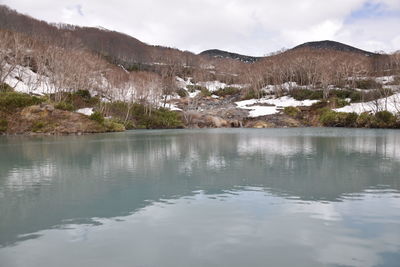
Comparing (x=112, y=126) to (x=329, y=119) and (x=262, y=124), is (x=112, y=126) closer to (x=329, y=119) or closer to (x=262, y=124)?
(x=262, y=124)

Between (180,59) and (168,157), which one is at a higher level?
(180,59)

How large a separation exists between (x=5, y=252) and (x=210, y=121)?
208 feet

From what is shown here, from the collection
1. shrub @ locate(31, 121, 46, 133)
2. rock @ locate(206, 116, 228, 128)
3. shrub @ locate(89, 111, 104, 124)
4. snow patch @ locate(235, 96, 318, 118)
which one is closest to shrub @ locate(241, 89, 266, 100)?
snow patch @ locate(235, 96, 318, 118)

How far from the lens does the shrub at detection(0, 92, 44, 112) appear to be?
165 feet

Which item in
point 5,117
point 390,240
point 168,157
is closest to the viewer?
point 390,240

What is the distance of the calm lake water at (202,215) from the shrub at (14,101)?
3745 cm

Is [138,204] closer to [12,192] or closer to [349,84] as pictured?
[12,192]

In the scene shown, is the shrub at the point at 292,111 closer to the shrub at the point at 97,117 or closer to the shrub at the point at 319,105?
the shrub at the point at 319,105

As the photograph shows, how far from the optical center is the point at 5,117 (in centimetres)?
4962

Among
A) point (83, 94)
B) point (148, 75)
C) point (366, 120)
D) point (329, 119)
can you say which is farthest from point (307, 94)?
point (83, 94)

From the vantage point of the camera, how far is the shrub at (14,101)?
50.4m

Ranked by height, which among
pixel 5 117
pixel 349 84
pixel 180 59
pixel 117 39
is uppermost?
pixel 117 39

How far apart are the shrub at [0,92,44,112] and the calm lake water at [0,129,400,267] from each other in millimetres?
37454

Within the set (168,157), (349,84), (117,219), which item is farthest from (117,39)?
(117,219)
